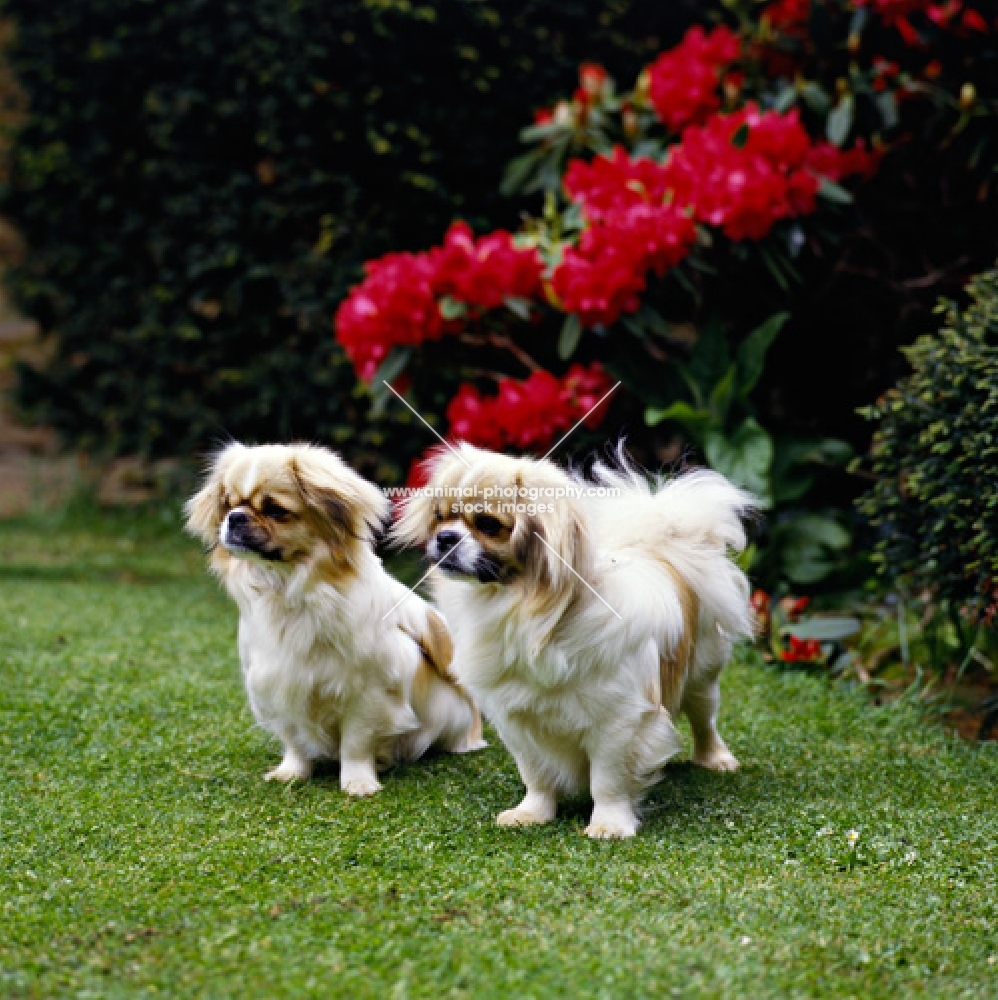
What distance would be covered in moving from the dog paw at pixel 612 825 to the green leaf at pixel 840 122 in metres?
3.28

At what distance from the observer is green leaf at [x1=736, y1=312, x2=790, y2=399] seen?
201 inches

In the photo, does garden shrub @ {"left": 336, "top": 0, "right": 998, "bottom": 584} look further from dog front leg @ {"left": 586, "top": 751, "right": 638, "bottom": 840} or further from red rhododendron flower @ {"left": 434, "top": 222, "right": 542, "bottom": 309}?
dog front leg @ {"left": 586, "top": 751, "right": 638, "bottom": 840}

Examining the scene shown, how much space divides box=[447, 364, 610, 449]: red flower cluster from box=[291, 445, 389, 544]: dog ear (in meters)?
1.83

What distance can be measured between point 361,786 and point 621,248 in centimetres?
244

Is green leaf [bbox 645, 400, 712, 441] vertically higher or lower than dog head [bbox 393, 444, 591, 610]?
lower

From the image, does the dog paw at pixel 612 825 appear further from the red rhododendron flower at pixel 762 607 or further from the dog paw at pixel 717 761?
the red rhododendron flower at pixel 762 607

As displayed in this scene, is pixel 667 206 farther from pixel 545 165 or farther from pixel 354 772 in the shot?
pixel 354 772

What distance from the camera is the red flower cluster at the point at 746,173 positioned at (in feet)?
16.6

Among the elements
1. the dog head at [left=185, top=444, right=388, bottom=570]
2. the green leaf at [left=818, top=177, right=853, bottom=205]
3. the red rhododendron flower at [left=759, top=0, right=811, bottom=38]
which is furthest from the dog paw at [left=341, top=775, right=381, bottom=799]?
the red rhododendron flower at [left=759, top=0, right=811, bottom=38]

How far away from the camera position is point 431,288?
5391 mm

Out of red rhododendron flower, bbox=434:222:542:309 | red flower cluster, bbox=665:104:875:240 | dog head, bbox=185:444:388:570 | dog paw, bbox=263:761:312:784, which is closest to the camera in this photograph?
dog head, bbox=185:444:388:570

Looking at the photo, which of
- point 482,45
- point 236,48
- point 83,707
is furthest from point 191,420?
point 83,707

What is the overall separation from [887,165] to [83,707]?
13.2ft

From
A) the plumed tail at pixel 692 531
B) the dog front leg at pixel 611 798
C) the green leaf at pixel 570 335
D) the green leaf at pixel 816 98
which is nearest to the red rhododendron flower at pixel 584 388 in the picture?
the green leaf at pixel 570 335
